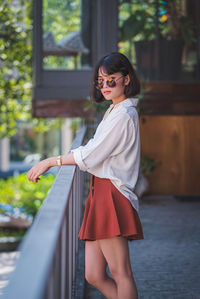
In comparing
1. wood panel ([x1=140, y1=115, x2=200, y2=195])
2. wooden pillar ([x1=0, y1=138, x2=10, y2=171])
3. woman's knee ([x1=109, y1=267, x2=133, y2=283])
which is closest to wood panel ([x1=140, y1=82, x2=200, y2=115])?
wood panel ([x1=140, y1=115, x2=200, y2=195])

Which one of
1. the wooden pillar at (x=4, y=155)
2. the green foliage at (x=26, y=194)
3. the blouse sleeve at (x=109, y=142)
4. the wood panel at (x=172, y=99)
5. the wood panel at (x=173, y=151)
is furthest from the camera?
the wooden pillar at (x=4, y=155)

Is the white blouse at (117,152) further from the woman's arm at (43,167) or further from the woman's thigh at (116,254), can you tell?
the woman's thigh at (116,254)

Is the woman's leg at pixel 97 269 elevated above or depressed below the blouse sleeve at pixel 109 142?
below

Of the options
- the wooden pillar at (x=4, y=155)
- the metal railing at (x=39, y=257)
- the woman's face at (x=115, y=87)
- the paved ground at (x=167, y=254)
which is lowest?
the wooden pillar at (x=4, y=155)

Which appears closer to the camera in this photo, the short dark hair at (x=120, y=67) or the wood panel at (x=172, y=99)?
the short dark hair at (x=120, y=67)

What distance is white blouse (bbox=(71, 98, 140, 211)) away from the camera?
221cm

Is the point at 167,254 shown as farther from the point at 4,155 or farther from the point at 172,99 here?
the point at 4,155

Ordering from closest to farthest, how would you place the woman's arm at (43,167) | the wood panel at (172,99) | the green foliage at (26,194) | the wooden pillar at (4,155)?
1. the woman's arm at (43,167)
2. the wood panel at (172,99)
3. the green foliage at (26,194)
4. the wooden pillar at (4,155)

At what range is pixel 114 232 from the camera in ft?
7.24

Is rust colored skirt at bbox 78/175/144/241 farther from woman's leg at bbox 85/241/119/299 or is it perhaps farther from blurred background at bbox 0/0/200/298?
blurred background at bbox 0/0/200/298

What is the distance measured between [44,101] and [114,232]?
6012 millimetres

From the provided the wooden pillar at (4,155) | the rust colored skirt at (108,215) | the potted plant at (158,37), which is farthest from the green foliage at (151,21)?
the wooden pillar at (4,155)

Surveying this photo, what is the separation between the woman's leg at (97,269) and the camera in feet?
7.70

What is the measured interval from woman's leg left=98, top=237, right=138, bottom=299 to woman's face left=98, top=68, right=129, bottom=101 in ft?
2.11
